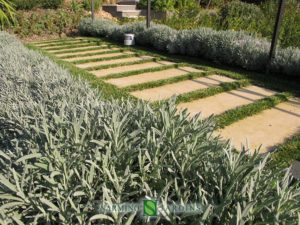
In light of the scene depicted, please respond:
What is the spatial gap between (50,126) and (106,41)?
1167 cm

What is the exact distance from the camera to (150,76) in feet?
25.4

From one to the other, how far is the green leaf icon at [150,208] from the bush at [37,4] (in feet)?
63.9

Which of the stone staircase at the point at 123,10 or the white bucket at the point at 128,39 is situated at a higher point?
the stone staircase at the point at 123,10

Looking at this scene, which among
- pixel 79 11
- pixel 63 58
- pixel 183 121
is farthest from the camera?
pixel 79 11

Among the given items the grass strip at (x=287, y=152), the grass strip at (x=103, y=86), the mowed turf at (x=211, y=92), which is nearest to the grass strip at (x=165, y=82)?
the mowed turf at (x=211, y=92)

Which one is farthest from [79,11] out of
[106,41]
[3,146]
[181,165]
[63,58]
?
[181,165]

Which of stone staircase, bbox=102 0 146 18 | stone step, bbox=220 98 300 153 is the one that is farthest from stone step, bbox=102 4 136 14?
stone step, bbox=220 98 300 153

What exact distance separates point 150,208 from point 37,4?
20.3 metres

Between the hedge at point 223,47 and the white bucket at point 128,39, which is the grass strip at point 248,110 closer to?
the hedge at point 223,47

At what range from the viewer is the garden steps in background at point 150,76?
725 cm

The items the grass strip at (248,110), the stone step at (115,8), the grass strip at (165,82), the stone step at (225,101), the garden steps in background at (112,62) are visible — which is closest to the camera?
the grass strip at (248,110)

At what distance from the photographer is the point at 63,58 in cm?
1029

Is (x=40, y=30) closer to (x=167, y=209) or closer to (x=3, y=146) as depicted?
(x=3, y=146)

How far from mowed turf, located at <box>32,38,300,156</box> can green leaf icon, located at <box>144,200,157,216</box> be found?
4.85 feet
